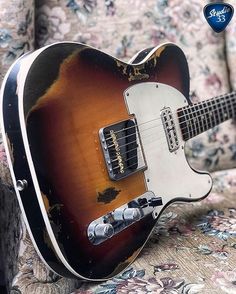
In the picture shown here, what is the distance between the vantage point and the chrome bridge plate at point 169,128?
92 cm

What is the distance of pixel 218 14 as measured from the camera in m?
1.08

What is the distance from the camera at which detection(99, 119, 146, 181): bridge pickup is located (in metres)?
0.78

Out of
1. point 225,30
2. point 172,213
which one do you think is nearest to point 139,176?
point 172,213

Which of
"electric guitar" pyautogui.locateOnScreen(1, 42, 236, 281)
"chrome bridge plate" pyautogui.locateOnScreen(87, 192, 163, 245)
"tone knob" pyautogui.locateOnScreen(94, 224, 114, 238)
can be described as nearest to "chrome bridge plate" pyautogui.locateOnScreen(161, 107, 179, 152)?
"electric guitar" pyautogui.locateOnScreen(1, 42, 236, 281)

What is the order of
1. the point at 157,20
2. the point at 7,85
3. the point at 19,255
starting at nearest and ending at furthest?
1. the point at 7,85
2. the point at 19,255
3. the point at 157,20

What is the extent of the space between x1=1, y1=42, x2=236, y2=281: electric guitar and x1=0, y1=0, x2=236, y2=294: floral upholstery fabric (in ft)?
0.19

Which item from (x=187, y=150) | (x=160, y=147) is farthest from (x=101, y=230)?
(x=187, y=150)

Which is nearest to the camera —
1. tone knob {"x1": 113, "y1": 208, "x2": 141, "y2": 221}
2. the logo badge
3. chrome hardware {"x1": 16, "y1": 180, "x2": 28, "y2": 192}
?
chrome hardware {"x1": 16, "y1": 180, "x2": 28, "y2": 192}

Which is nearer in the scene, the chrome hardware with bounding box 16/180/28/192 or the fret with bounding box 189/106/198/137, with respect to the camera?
the chrome hardware with bounding box 16/180/28/192

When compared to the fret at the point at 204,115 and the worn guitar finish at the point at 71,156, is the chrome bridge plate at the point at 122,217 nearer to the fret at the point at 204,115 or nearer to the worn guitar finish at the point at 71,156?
the worn guitar finish at the point at 71,156

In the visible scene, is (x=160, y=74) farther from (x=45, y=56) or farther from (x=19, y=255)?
(x=19, y=255)

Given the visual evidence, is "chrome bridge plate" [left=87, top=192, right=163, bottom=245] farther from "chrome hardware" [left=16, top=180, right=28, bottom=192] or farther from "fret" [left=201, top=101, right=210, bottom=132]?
"fret" [left=201, top=101, right=210, bottom=132]

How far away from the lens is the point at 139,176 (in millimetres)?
852

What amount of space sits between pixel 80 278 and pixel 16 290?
0.33 ft
